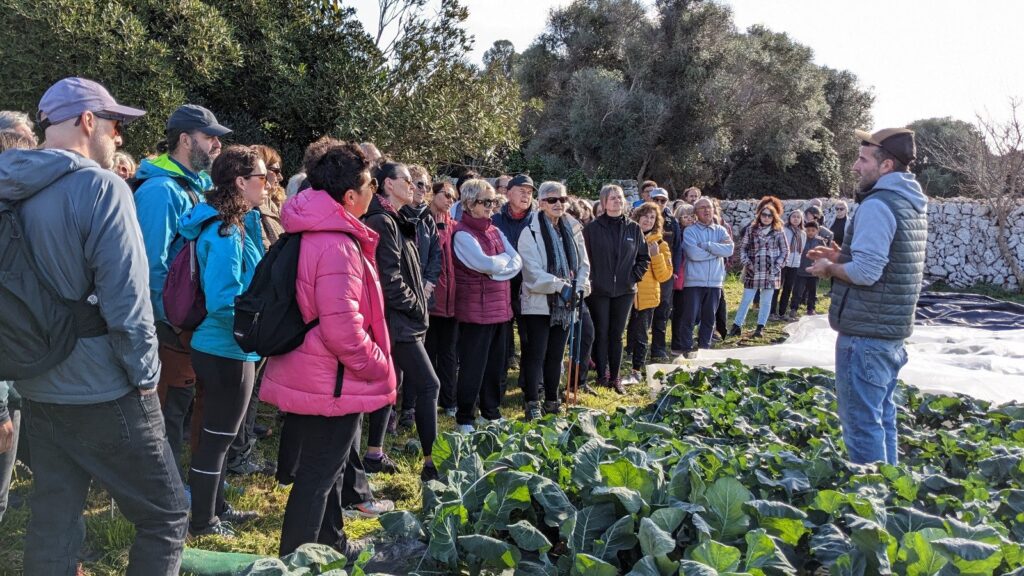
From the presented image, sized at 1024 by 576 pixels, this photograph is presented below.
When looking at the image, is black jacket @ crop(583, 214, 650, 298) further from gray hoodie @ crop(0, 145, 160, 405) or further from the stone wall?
the stone wall

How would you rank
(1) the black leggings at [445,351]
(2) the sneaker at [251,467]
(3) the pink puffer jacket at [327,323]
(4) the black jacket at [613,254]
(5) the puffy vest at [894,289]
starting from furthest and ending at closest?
1. (4) the black jacket at [613,254]
2. (1) the black leggings at [445,351]
3. (2) the sneaker at [251,467]
4. (5) the puffy vest at [894,289]
5. (3) the pink puffer jacket at [327,323]

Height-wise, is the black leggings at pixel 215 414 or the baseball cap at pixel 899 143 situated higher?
the baseball cap at pixel 899 143

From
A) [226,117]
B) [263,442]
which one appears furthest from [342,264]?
[226,117]

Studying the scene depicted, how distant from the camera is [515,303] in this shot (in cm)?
645

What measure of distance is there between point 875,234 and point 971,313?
10.2 metres

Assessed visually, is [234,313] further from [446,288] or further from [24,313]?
[446,288]

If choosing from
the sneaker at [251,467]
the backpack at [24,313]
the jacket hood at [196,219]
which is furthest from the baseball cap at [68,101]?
the sneaker at [251,467]

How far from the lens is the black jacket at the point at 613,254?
282 inches

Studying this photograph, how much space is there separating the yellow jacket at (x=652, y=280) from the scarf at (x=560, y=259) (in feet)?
6.17

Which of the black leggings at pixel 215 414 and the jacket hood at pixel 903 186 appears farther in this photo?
the jacket hood at pixel 903 186

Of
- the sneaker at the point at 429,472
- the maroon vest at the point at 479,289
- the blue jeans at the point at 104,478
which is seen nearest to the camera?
the blue jeans at the point at 104,478

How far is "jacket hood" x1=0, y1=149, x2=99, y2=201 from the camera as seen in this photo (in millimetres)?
2391

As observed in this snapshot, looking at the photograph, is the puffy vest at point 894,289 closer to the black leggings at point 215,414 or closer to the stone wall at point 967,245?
the black leggings at point 215,414

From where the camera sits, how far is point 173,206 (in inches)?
147
